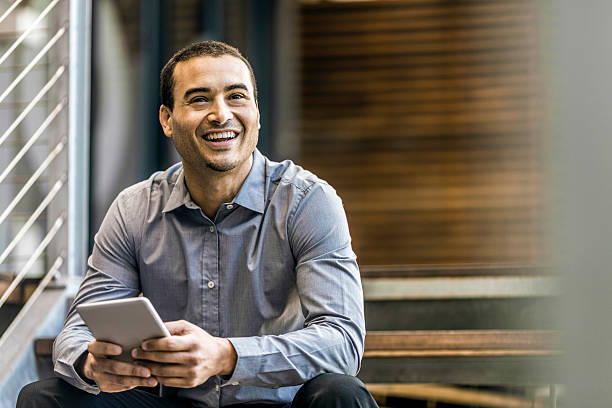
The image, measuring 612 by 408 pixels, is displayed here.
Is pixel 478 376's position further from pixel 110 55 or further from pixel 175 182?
pixel 110 55

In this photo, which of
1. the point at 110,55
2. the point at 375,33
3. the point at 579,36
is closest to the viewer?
the point at 579,36

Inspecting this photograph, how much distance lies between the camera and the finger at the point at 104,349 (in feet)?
4.37

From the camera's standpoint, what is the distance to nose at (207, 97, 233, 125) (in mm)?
1631

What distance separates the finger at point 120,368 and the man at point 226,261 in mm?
18

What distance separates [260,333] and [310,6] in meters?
4.48

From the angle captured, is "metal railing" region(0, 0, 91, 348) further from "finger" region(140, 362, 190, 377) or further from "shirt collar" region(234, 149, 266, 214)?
"finger" region(140, 362, 190, 377)

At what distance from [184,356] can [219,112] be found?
563mm

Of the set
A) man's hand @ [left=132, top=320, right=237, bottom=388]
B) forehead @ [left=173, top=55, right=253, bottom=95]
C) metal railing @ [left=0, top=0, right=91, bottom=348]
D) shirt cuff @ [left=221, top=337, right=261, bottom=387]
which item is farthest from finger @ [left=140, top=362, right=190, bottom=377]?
metal railing @ [left=0, top=0, right=91, bottom=348]

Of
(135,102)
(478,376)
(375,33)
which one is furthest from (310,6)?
(478,376)

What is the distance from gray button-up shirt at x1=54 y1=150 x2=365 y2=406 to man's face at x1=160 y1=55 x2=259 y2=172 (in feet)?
0.22

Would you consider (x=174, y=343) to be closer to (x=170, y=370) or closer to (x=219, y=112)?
(x=170, y=370)

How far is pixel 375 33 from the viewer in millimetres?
5695

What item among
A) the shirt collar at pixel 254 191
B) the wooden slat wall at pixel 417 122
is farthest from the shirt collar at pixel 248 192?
the wooden slat wall at pixel 417 122

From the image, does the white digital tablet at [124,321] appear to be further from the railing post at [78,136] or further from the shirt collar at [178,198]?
the railing post at [78,136]
